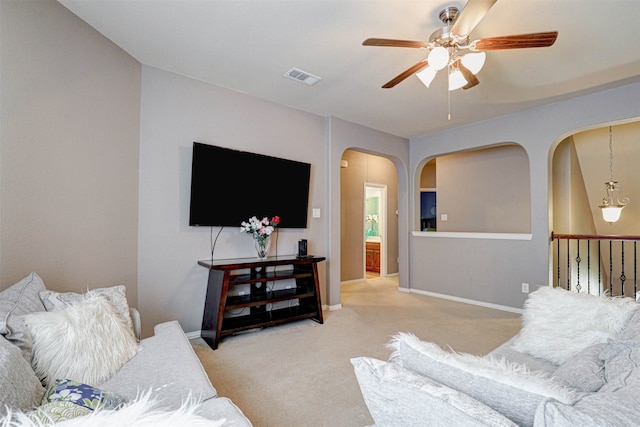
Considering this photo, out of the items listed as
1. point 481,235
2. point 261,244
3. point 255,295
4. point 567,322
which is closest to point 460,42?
point 567,322

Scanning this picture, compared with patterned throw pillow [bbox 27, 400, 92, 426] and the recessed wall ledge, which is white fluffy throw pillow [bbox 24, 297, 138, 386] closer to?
patterned throw pillow [bbox 27, 400, 92, 426]

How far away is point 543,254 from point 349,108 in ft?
9.91

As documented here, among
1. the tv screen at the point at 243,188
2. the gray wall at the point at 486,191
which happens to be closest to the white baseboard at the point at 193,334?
the tv screen at the point at 243,188

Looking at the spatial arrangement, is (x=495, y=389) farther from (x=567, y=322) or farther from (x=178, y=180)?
(x=178, y=180)

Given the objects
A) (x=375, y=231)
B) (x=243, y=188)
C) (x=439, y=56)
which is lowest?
(x=375, y=231)

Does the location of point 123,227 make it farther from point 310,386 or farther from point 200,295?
point 310,386

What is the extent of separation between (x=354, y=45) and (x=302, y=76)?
0.71 m

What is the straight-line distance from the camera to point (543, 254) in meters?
3.83

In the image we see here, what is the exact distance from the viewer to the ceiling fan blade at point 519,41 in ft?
5.89

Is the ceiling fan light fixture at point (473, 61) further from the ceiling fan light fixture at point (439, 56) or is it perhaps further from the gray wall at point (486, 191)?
the gray wall at point (486, 191)

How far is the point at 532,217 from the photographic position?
3943mm

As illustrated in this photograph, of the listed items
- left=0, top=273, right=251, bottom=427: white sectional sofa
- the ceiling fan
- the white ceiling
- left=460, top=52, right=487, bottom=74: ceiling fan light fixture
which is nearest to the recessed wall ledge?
the white ceiling

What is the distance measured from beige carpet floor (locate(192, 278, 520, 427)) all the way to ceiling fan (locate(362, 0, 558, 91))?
7.45 ft

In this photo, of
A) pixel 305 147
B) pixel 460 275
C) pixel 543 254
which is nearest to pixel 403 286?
pixel 460 275
